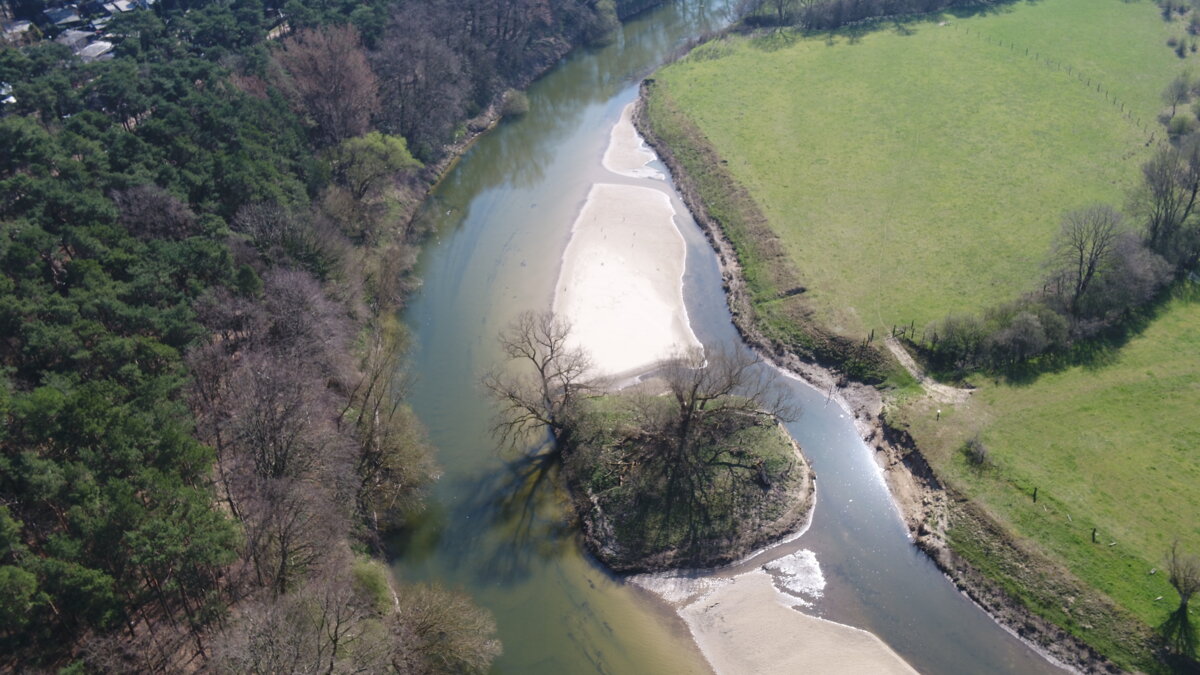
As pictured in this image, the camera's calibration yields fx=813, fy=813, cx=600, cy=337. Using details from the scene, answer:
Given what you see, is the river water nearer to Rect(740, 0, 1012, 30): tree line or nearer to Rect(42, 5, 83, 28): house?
Rect(42, 5, 83, 28): house

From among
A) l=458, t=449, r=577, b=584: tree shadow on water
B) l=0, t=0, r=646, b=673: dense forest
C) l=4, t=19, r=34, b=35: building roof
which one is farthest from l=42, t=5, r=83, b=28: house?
l=458, t=449, r=577, b=584: tree shadow on water

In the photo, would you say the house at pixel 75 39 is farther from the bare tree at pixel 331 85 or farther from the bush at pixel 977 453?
the bush at pixel 977 453

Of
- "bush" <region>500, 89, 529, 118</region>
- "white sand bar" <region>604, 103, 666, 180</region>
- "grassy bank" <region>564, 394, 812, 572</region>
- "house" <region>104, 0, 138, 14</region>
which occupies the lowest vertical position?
"grassy bank" <region>564, 394, 812, 572</region>

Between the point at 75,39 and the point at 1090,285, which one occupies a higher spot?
the point at 75,39

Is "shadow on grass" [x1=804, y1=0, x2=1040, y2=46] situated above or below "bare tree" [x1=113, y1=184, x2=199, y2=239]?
below

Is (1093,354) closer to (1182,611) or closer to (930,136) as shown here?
(1182,611)

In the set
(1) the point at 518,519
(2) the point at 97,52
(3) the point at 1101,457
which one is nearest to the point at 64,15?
(2) the point at 97,52
